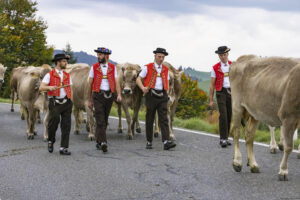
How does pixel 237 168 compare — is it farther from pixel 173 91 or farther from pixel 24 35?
pixel 24 35

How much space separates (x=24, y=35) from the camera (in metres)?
53.6

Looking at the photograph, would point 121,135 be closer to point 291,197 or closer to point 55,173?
point 55,173

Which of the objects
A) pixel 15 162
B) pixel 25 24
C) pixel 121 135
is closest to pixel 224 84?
pixel 121 135

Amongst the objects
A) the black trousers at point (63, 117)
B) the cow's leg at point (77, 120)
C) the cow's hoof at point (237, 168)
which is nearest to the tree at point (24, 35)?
the cow's leg at point (77, 120)

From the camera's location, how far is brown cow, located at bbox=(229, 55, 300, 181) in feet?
22.4

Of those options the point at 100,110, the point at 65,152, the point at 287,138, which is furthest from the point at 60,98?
the point at 287,138

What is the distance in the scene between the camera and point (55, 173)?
306 inches

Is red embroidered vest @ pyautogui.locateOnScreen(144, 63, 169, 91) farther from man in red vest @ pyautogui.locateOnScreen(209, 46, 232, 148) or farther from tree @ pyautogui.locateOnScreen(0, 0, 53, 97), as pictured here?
tree @ pyautogui.locateOnScreen(0, 0, 53, 97)

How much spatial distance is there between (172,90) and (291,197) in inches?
258

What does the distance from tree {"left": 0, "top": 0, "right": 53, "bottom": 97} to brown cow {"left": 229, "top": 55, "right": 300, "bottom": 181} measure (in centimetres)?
4540

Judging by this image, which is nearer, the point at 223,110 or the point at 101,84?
the point at 101,84

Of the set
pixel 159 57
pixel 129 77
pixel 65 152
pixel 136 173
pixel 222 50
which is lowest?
pixel 65 152

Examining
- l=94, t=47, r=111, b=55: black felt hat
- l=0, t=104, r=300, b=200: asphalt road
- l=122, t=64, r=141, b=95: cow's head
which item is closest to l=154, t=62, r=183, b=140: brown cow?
l=122, t=64, r=141, b=95: cow's head

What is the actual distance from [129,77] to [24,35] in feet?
147
